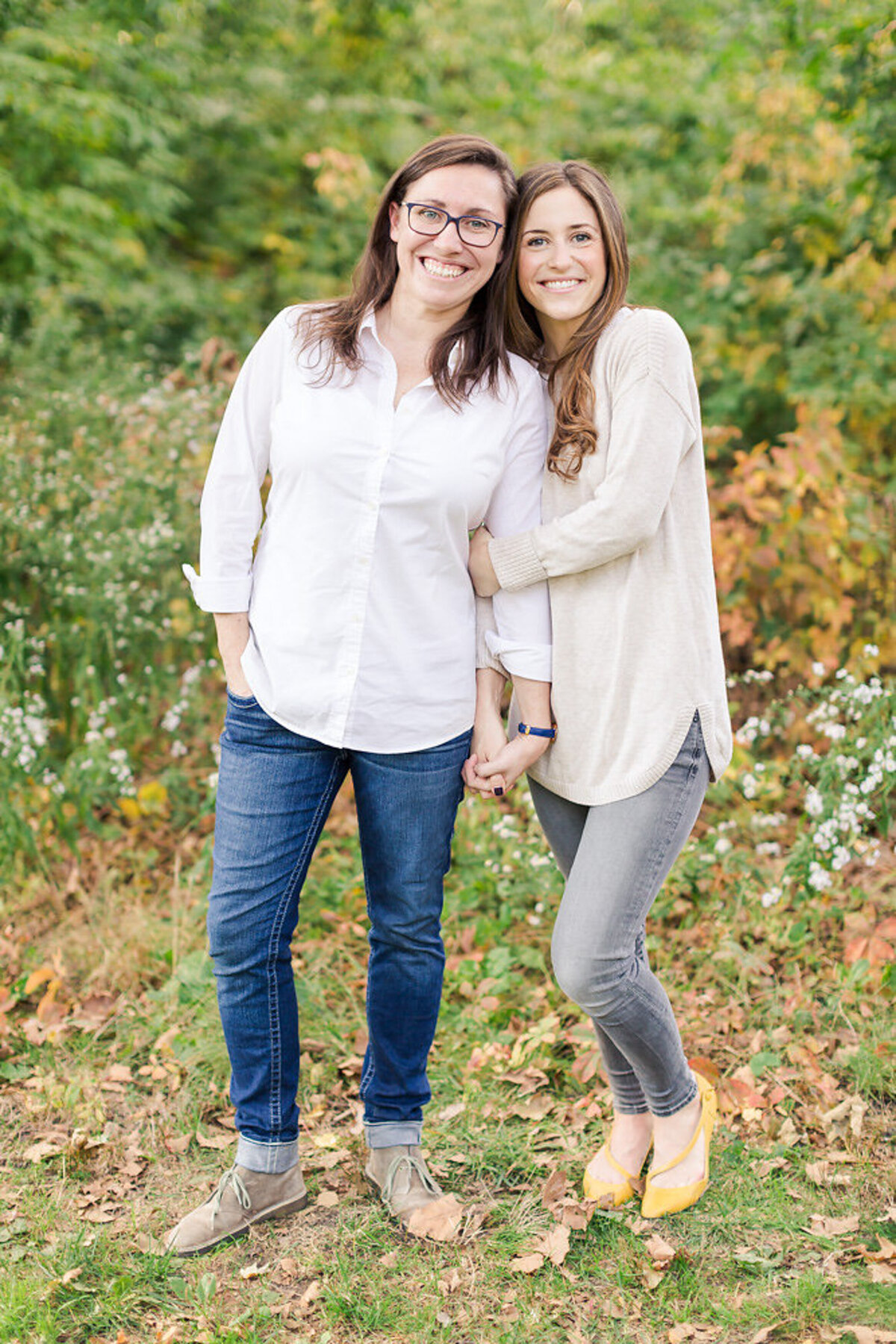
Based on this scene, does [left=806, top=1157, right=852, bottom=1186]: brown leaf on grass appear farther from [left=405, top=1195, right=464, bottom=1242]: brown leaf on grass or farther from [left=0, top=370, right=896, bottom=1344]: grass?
[left=405, top=1195, right=464, bottom=1242]: brown leaf on grass

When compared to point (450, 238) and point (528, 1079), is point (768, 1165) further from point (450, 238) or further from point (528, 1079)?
point (450, 238)

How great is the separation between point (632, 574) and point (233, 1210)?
5.53 ft

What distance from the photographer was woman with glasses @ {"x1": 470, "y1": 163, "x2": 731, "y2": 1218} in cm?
229

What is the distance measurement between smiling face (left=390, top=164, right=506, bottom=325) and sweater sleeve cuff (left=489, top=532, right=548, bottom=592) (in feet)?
1.65

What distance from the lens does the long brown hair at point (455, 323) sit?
7.72 feet

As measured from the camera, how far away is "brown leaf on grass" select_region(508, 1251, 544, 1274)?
2541 millimetres

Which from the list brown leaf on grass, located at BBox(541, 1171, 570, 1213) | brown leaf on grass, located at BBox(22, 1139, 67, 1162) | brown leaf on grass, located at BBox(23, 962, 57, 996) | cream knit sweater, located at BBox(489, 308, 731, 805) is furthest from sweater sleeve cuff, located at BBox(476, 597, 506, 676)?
brown leaf on grass, located at BBox(23, 962, 57, 996)

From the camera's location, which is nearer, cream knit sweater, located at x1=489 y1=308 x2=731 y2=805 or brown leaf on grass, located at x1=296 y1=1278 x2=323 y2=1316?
cream knit sweater, located at x1=489 y1=308 x2=731 y2=805

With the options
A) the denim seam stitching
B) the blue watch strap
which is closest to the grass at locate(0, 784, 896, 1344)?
the denim seam stitching

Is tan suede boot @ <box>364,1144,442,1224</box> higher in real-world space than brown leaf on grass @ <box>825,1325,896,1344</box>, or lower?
lower

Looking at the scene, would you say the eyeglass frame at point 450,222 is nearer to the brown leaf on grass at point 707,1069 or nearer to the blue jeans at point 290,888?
the blue jeans at point 290,888

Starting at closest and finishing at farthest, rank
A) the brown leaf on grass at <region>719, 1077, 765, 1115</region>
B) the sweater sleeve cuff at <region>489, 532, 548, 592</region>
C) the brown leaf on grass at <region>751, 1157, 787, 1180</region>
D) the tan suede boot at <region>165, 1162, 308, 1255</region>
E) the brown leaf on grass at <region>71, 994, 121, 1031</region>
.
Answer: the sweater sleeve cuff at <region>489, 532, 548, 592</region>, the tan suede boot at <region>165, 1162, 308, 1255</region>, the brown leaf on grass at <region>751, 1157, 787, 1180</region>, the brown leaf on grass at <region>719, 1077, 765, 1115</region>, the brown leaf on grass at <region>71, 994, 121, 1031</region>

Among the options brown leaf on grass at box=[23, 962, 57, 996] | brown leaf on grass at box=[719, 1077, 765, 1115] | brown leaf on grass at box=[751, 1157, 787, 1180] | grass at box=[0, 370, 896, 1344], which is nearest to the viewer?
grass at box=[0, 370, 896, 1344]

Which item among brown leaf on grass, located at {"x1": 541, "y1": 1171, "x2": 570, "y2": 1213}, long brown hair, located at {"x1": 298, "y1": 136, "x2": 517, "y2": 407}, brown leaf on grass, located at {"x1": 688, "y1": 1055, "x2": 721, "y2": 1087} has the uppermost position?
long brown hair, located at {"x1": 298, "y1": 136, "x2": 517, "y2": 407}
